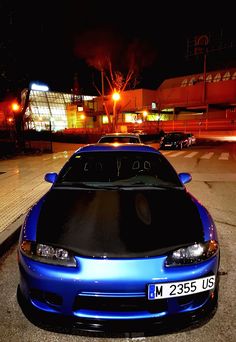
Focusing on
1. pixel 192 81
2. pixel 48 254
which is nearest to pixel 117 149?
pixel 48 254

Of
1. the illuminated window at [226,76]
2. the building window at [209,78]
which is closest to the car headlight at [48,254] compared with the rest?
the illuminated window at [226,76]

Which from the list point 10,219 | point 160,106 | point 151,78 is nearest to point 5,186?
point 10,219

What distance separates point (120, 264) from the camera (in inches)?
94.0

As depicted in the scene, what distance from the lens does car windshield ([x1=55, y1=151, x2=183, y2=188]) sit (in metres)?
4.02

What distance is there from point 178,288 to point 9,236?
131 inches

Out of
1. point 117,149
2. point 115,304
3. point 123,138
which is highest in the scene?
point 117,149

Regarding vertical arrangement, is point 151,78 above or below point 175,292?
above

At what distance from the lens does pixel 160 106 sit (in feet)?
166

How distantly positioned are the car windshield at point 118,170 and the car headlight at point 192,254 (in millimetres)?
1275

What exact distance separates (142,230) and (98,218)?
0.50m

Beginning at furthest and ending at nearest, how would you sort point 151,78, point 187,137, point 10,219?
point 151,78 → point 187,137 → point 10,219

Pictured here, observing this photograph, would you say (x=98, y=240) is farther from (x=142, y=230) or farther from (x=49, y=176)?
(x=49, y=176)

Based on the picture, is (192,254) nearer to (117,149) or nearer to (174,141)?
(117,149)

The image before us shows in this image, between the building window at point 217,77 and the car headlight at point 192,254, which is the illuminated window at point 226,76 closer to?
the building window at point 217,77
